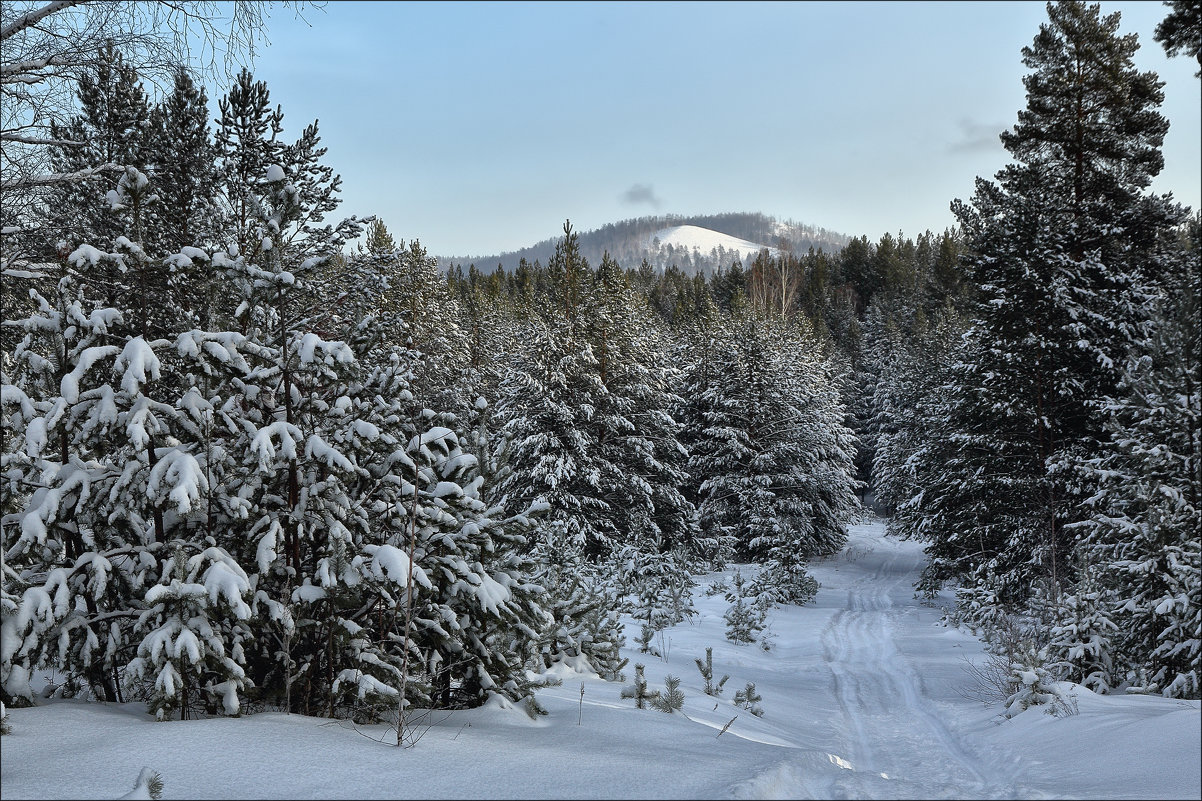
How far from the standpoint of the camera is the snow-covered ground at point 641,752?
4008 millimetres

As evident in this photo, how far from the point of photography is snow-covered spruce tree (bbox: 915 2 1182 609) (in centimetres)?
1477

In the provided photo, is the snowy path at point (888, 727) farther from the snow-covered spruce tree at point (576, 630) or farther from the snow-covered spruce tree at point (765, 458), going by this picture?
the snow-covered spruce tree at point (765, 458)

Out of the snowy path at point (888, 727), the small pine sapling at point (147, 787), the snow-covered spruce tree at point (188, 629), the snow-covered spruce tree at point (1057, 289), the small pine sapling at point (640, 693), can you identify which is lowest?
the snowy path at point (888, 727)

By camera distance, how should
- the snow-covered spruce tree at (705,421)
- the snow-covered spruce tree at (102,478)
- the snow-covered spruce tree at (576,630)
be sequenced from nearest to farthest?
the snow-covered spruce tree at (102,478), the snow-covered spruce tree at (576,630), the snow-covered spruce tree at (705,421)

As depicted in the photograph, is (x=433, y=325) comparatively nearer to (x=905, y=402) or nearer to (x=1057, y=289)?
(x=1057, y=289)

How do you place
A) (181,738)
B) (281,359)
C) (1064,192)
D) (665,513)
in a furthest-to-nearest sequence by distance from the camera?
(665,513) < (1064,192) < (281,359) < (181,738)

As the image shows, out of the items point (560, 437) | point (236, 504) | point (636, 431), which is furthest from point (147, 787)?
point (636, 431)

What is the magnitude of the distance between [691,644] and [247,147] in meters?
12.7

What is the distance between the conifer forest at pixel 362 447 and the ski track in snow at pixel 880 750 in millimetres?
1403

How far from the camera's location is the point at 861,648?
44.5ft

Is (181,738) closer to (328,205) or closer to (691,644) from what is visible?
(691,644)

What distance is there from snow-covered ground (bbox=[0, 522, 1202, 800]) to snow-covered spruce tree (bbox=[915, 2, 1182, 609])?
7.41 metres

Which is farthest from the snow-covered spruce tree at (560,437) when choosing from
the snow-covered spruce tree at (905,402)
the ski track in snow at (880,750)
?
the snow-covered spruce tree at (905,402)

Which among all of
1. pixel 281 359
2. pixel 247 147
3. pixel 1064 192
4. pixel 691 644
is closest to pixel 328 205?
pixel 247 147
